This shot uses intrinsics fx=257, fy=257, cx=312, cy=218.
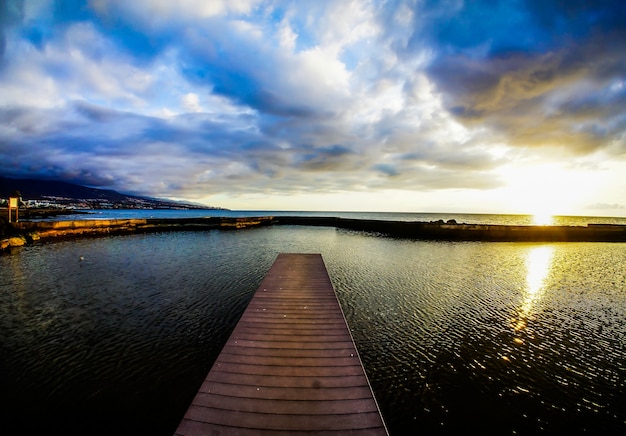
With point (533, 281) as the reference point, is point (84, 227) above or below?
above

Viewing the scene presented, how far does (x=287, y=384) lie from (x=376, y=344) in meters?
4.47

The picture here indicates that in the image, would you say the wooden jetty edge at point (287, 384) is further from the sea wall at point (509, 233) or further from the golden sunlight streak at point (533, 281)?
the sea wall at point (509, 233)

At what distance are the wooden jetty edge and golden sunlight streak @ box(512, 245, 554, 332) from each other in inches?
328

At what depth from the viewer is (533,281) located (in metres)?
16.7

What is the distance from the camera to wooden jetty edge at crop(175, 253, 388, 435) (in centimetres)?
414

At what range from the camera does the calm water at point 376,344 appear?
18.8 ft

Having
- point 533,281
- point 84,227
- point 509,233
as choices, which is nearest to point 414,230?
point 509,233

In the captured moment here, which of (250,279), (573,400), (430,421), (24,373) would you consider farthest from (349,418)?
(250,279)

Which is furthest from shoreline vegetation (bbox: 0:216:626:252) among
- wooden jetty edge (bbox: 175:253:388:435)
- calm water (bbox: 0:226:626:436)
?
wooden jetty edge (bbox: 175:253:388:435)

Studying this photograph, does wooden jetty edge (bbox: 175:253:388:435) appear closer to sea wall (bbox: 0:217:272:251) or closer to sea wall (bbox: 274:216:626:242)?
sea wall (bbox: 0:217:272:251)

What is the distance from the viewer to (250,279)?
15547 millimetres

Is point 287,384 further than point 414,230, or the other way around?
point 414,230

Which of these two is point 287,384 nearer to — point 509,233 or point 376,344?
point 376,344

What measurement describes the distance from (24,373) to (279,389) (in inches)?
283
